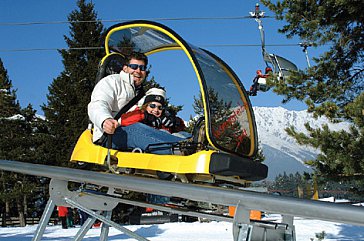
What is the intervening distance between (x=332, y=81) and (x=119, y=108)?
6597mm

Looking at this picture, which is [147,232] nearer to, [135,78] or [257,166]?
[135,78]

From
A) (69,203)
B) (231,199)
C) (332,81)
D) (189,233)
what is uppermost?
(332,81)

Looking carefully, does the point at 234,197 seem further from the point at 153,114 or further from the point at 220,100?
the point at 153,114

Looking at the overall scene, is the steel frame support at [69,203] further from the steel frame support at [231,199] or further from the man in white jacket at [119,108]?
the man in white jacket at [119,108]

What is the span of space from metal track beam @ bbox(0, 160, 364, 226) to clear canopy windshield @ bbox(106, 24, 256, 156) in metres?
0.83

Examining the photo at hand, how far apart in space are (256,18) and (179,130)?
804 cm

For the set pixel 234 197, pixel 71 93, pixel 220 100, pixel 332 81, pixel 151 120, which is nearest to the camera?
pixel 234 197

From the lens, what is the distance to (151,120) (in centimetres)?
357

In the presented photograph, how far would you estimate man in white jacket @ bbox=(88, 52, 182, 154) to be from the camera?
124 inches

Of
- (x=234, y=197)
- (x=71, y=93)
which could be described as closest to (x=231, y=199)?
(x=234, y=197)

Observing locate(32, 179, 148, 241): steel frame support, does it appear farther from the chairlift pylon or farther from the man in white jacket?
the chairlift pylon

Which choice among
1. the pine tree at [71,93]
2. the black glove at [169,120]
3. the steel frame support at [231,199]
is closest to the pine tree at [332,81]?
the black glove at [169,120]

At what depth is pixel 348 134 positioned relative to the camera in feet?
27.3

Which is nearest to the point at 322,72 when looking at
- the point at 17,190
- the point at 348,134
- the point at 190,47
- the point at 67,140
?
the point at 348,134
